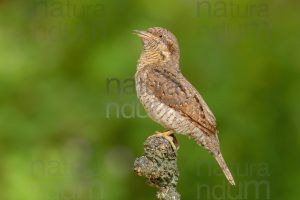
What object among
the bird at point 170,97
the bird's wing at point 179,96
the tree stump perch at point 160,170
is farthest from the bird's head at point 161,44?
the tree stump perch at point 160,170

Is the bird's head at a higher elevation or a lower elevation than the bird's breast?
higher

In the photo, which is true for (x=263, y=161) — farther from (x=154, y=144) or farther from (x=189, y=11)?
(x=154, y=144)

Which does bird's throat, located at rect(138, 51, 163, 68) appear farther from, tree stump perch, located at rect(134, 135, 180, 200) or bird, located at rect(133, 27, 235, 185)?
tree stump perch, located at rect(134, 135, 180, 200)

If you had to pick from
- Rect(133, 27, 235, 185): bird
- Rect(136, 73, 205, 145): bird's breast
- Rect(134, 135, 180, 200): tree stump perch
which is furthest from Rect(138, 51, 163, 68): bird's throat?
Rect(134, 135, 180, 200): tree stump perch

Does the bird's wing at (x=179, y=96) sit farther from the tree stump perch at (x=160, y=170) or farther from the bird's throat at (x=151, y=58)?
the tree stump perch at (x=160, y=170)

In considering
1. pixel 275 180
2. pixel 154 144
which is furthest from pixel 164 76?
pixel 275 180
